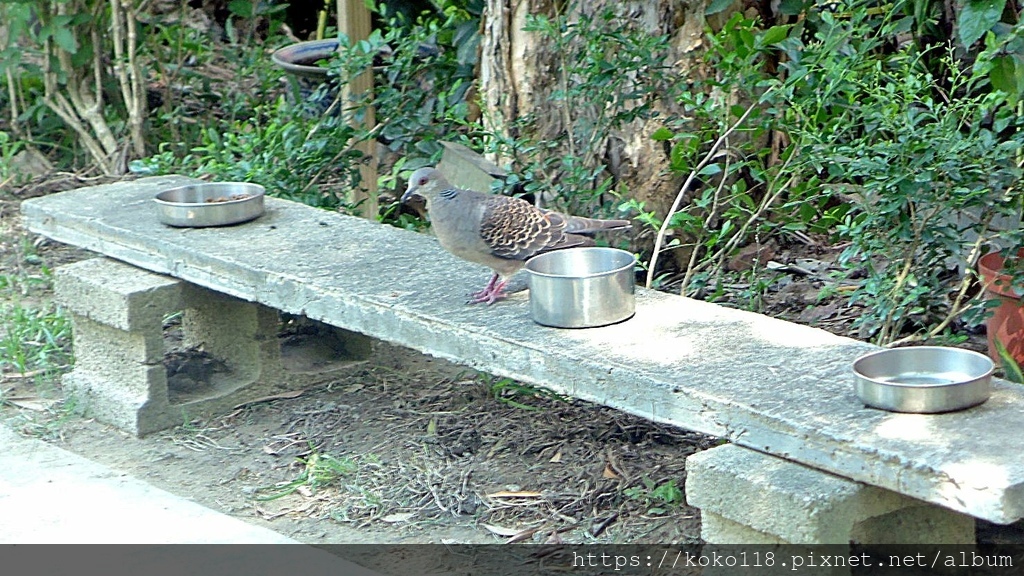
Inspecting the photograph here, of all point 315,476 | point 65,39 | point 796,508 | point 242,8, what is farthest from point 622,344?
point 242,8

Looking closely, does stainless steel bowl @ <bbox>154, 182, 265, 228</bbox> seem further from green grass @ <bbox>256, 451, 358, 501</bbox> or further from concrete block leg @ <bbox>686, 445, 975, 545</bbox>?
concrete block leg @ <bbox>686, 445, 975, 545</bbox>

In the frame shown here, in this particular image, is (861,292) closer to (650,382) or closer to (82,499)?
(650,382)

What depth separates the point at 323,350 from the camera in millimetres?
5285

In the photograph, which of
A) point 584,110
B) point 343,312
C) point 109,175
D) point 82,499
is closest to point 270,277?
point 343,312

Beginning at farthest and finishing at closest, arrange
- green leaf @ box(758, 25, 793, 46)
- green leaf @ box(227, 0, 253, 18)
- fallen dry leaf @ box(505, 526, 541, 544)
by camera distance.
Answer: green leaf @ box(227, 0, 253, 18)
green leaf @ box(758, 25, 793, 46)
fallen dry leaf @ box(505, 526, 541, 544)

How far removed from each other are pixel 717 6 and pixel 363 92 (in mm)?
1706

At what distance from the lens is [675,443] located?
170 inches

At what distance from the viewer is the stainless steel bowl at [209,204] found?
4.67 meters

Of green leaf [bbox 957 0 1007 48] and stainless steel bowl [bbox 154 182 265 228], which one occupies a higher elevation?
green leaf [bbox 957 0 1007 48]

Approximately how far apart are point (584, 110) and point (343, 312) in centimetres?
193

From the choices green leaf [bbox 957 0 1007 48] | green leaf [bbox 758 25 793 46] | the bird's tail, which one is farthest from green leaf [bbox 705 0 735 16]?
the bird's tail

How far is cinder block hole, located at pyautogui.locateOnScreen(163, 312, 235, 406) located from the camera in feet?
16.1

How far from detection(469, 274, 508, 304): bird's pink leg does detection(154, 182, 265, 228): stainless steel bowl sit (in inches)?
46.9

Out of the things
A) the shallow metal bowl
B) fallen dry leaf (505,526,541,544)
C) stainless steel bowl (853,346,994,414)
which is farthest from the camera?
the shallow metal bowl
